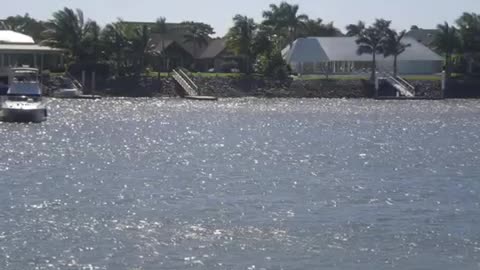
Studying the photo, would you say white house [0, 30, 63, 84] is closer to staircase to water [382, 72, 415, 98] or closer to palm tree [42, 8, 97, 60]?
palm tree [42, 8, 97, 60]

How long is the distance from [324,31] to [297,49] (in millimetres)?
32722

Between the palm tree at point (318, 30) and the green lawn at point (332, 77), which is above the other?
the palm tree at point (318, 30)

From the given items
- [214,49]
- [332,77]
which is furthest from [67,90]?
[214,49]

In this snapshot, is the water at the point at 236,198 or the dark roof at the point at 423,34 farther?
the dark roof at the point at 423,34

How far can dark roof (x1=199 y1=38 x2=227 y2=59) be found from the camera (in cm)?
13850

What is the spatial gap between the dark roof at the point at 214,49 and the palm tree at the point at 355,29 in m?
15.1

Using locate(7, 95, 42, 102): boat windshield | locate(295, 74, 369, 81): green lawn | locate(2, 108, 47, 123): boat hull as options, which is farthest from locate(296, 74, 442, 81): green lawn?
locate(2, 108, 47, 123): boat hull

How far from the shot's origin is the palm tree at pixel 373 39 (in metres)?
126

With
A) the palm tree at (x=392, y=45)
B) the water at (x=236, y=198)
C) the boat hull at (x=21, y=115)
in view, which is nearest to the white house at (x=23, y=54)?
Result: the boat hull at (x=21, y=115)

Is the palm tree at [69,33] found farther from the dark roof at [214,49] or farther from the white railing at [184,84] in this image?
the dark roof at [214,49]

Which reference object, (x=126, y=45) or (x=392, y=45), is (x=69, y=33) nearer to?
(x=126, y=45)

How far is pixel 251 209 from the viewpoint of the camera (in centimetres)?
3350

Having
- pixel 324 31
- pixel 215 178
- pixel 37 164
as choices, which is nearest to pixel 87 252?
pixel 215 178

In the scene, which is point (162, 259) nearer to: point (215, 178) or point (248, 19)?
point (215, 178)
